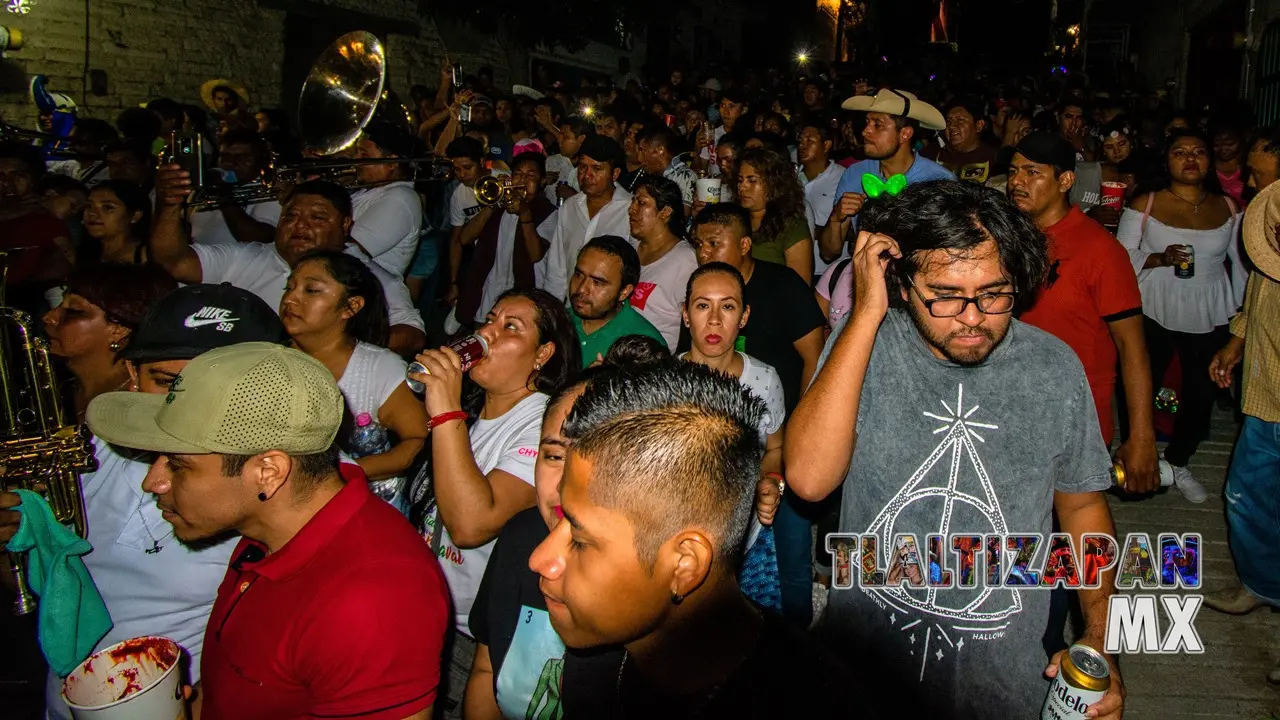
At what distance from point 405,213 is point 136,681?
4075mm

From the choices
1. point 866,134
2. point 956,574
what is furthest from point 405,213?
point 956,574

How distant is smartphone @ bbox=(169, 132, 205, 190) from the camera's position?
5.23m

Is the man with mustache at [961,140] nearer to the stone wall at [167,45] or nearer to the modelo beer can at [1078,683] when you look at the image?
the modelo beer can at [1078,683]

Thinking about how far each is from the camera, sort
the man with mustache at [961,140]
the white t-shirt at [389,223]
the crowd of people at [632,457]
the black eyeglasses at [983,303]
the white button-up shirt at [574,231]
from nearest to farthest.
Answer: the crowd of people at [632,457], the black eyeglasses at [983,303], the white t-shirt at [389,223], the white button-up shirt at [574,231], the man with mustache at [961,140]

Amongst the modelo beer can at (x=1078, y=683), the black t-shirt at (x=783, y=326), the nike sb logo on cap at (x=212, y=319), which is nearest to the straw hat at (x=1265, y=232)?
the black t-shirt at (x=783, y=326)

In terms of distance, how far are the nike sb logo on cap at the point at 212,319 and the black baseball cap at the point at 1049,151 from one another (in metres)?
3.45

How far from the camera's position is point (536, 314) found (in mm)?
3451

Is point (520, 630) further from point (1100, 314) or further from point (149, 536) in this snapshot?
point (1100, 314)

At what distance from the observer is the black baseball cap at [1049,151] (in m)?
3.97

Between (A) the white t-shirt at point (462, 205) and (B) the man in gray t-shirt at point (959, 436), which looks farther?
(A) the white t-shirt at point (462, 205)

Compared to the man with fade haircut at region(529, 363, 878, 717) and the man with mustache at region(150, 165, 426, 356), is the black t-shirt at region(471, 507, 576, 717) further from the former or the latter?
the man with mustache at region(150, 165, 426, 356)

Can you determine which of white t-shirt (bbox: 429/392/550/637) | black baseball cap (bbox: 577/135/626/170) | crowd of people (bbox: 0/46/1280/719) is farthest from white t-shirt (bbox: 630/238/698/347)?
white t-shirt (bbox: 429/392/550/637)

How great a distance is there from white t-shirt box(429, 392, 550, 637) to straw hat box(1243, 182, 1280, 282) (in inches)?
127

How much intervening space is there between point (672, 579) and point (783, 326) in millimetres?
3009
